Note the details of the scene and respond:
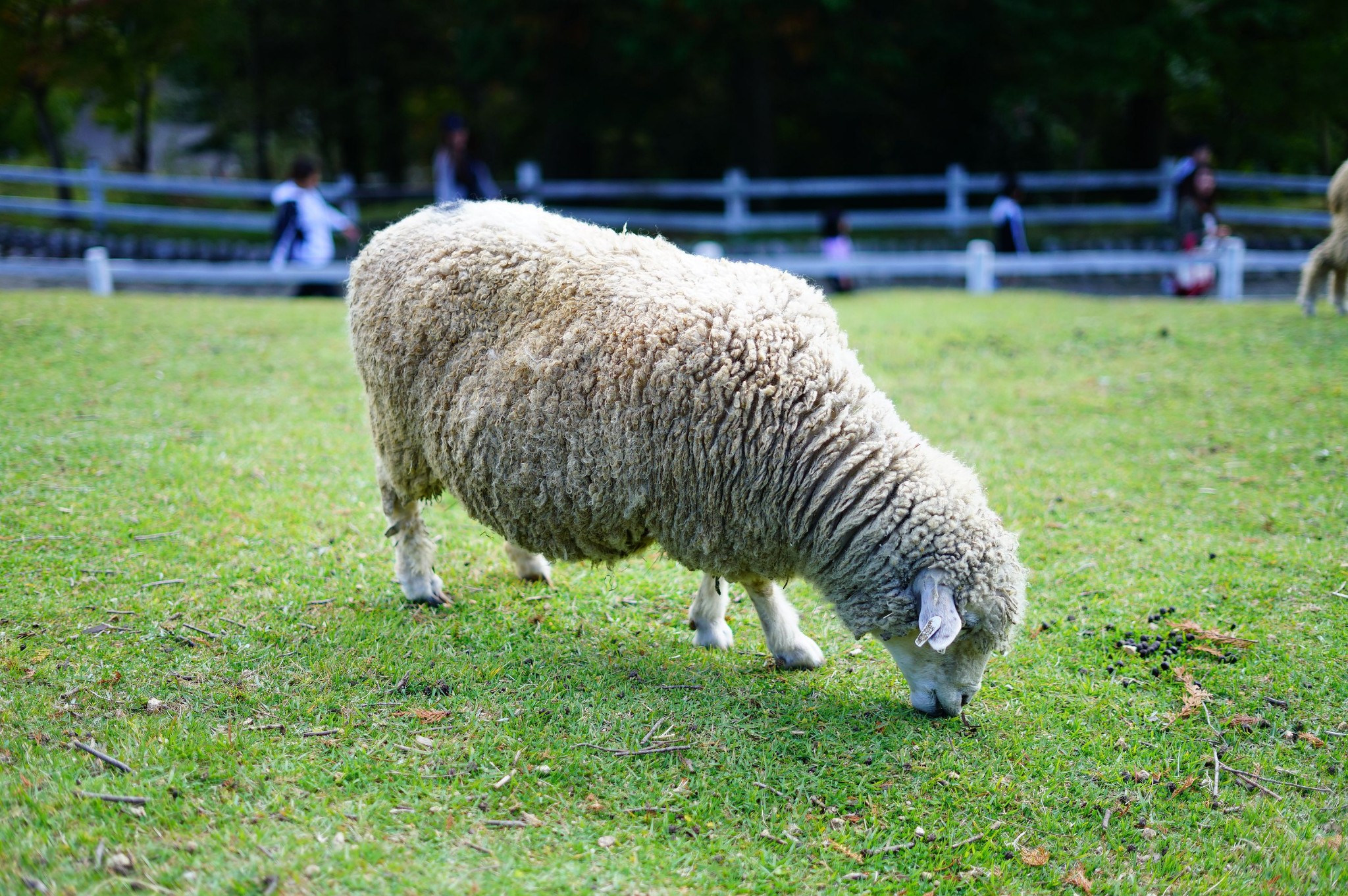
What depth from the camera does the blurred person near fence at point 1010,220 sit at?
1410 cm

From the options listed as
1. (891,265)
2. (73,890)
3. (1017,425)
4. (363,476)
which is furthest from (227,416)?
(891,265)

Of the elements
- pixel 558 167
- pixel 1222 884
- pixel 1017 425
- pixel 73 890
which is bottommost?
pixel 1222 884

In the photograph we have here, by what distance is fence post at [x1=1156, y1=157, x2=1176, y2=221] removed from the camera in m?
17.7

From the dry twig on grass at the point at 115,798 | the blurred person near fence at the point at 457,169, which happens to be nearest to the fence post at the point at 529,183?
the blurred person near fence at the point at 457,169

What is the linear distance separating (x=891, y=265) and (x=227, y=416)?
8.30m

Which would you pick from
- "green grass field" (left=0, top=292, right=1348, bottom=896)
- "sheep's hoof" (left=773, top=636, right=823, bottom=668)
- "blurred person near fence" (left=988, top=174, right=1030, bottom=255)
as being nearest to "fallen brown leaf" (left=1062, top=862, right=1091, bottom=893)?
"green grass field" (left=0, top=292, right=1348, bottom=896)

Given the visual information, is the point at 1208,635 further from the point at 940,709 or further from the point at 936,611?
the point at 936,611

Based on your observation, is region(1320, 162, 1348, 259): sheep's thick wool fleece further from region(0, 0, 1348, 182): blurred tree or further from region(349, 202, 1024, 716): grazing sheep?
region(0, 0, 1348, 182): blurred tree

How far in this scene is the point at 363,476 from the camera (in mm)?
6488

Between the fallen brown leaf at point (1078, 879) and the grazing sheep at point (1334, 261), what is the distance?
8755 millimetres

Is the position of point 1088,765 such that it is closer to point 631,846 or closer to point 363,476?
point 631,846

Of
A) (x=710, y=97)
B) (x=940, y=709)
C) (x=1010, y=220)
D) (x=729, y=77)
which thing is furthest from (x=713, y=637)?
(x=710, y=97)

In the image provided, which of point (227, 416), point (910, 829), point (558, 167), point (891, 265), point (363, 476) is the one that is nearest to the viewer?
point (910, 829)

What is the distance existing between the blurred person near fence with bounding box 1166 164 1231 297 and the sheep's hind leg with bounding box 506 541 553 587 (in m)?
10.8
